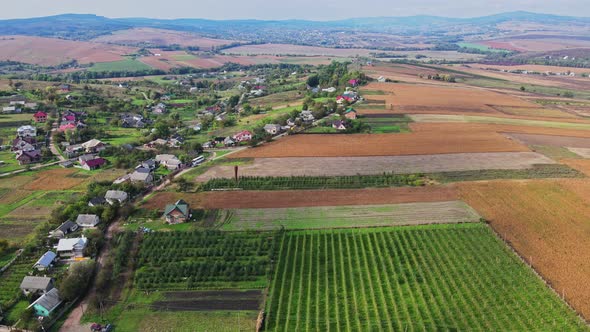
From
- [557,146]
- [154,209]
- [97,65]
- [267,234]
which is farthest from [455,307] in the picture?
[97,65]

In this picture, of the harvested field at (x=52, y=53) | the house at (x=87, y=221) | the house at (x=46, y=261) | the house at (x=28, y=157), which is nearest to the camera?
the house at (x=46, y=261)

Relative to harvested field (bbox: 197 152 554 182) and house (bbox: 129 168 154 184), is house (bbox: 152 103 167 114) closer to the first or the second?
house (bbox: 129 168 154 184)

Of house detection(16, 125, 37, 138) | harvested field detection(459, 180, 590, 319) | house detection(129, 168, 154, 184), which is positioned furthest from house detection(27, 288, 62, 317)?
house detection(16, 125, 37, 138)

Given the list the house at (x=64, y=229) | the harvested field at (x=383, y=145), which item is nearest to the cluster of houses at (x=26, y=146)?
the house at (x=64, y=229)

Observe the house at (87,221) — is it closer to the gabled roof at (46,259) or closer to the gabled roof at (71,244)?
the gabled roof at (71,244)

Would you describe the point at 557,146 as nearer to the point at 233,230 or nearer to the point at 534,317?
the point at 534,317

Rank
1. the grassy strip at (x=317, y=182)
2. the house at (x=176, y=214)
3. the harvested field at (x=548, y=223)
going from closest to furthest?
the harvested field at (x=548, y=223) → the house at (x=176, y=214) → the grassy strip at (x=317, y=182)
